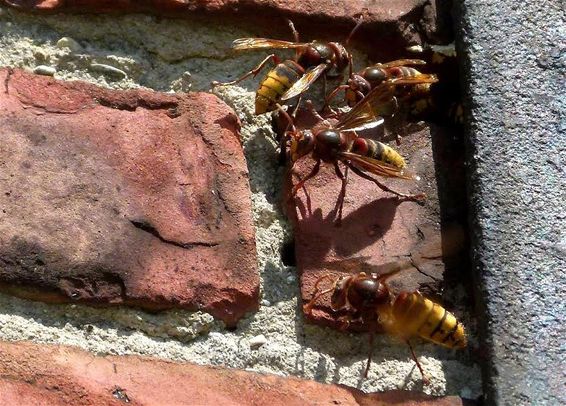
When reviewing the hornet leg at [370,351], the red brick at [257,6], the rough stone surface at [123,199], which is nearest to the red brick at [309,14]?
the red brick at [257,6]

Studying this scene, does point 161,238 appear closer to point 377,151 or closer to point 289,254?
point 289,254

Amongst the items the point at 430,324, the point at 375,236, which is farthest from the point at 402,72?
the point at 430,324

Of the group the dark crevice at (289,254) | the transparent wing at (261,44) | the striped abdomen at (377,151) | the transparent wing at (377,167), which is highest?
the transparent wing at (261,44)

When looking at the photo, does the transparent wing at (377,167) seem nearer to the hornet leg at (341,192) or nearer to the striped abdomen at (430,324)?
the hornet leg at (341,192)

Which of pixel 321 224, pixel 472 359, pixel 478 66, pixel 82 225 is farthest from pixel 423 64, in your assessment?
pixel 82 225

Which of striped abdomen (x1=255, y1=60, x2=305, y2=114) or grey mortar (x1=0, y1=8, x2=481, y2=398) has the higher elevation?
striped abdomen (x1=255, y1=60, x2=305, y2=114)

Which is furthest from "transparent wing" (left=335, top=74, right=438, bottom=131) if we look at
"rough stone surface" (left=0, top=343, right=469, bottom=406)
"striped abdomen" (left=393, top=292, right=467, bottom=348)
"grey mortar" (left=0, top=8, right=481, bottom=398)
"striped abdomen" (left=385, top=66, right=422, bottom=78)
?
"rough stone surface" (left=0, top=343, right=469, bottom=406)

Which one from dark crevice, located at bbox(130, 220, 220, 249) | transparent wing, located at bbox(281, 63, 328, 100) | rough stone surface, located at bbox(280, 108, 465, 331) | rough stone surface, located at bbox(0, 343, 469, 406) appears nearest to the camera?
rough stone surface, located at bbox(0, 343, 469, 406)

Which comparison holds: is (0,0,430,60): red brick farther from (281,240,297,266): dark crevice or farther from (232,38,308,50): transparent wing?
(281,240,297,266): dark crevice
